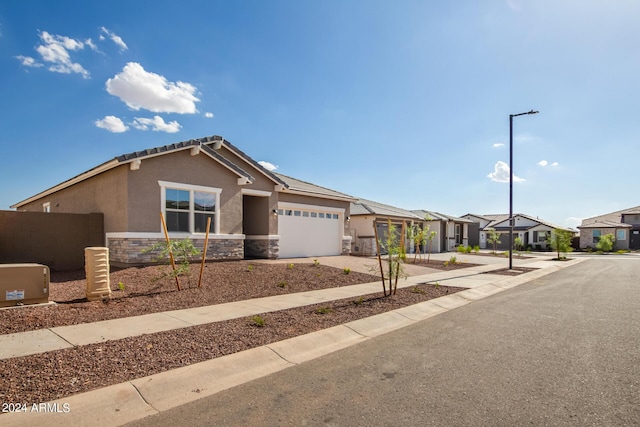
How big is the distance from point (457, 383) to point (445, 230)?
33669 mm

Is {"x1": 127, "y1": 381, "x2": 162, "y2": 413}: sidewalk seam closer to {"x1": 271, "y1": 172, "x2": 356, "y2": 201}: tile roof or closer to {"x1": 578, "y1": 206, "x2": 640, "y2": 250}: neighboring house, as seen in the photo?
{"x1": 271, "y1": 172, "x2": 356, "y2": 201}: tile roof

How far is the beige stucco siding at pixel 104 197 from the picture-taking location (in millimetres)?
13453

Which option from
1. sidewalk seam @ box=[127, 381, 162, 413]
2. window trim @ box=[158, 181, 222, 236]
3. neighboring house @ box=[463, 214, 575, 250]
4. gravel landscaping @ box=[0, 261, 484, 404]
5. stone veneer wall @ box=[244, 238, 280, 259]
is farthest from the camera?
neighboring house @ box=[463, 214, 575, 250]

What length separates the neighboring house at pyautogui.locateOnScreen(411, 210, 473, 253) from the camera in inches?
1372

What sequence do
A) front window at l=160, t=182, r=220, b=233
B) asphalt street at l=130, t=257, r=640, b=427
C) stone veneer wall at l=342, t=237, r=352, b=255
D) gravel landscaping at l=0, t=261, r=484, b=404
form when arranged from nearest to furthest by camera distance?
asphalt street at l=130, t=257, r=640, b=427
gravel landscaping at l=0, t=261, r=484, b=404
front window at l=160, t=182, r=220, b=233
stone veneer wall at l=342, t=237, r=352, b=255

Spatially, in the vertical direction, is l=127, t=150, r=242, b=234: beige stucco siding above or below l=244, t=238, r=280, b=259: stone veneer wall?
above

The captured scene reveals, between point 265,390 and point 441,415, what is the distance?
1.99 metres

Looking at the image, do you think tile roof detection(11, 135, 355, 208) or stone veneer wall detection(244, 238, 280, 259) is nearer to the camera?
tile roof detection(11, 135, 355, 208)

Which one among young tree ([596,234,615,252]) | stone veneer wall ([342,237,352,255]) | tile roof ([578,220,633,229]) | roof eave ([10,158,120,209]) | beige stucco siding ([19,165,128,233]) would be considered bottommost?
young tree ([596,234,615,252])

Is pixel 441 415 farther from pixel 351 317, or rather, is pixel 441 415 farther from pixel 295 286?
pixel 295 286

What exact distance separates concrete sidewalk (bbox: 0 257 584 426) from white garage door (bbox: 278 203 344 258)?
9361 millimetres

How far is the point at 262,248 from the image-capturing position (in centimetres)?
1841

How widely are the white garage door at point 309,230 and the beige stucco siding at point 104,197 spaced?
7.61 meters

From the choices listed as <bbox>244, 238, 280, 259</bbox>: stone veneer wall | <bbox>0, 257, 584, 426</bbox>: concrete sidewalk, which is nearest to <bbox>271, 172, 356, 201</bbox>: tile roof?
<bbox>244, 238, 280, 259</bbox>: stone veneer wall
